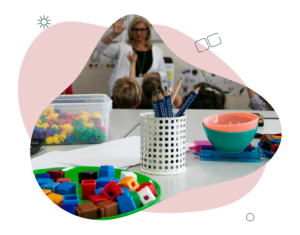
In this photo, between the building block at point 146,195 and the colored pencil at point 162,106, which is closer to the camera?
the building block at point 146,195

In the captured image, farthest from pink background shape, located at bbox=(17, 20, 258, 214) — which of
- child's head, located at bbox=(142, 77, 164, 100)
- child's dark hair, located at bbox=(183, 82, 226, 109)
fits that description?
child's head, located at bbox=(142, 77, 164, 100)

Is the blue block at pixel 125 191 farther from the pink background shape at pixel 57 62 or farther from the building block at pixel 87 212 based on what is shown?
the pink background shape at pixel 57 62

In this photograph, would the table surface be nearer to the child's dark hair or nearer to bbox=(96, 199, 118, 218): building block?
bbox=(96, 199, 118, 218): building block

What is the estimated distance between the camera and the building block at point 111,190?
1.72 feet

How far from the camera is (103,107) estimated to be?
938mm

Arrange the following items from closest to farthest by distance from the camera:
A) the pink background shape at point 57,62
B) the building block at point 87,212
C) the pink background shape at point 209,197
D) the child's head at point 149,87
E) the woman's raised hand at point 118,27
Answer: the building block at point 87,212
the pink background shape at point 209,197
the pink background shape at point 57,62
the child's head at point 149,87
the woman's raised hand at point 118,27

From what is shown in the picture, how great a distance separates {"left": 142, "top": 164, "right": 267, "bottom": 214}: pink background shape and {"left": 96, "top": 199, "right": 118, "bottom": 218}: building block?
95 millimetres

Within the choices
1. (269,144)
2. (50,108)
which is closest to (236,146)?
(269,144)

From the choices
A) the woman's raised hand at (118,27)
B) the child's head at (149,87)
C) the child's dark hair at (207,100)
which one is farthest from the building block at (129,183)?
the woman's raised hand at (118,27)

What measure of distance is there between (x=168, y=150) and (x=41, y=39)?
479mm

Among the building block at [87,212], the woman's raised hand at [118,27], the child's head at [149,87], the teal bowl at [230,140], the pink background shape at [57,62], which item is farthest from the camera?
the woman's raised hand at [118,27]

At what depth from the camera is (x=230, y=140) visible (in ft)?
2.39

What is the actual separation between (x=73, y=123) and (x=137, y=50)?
2.23 meters

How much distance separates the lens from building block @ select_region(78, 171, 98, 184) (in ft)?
2.04
